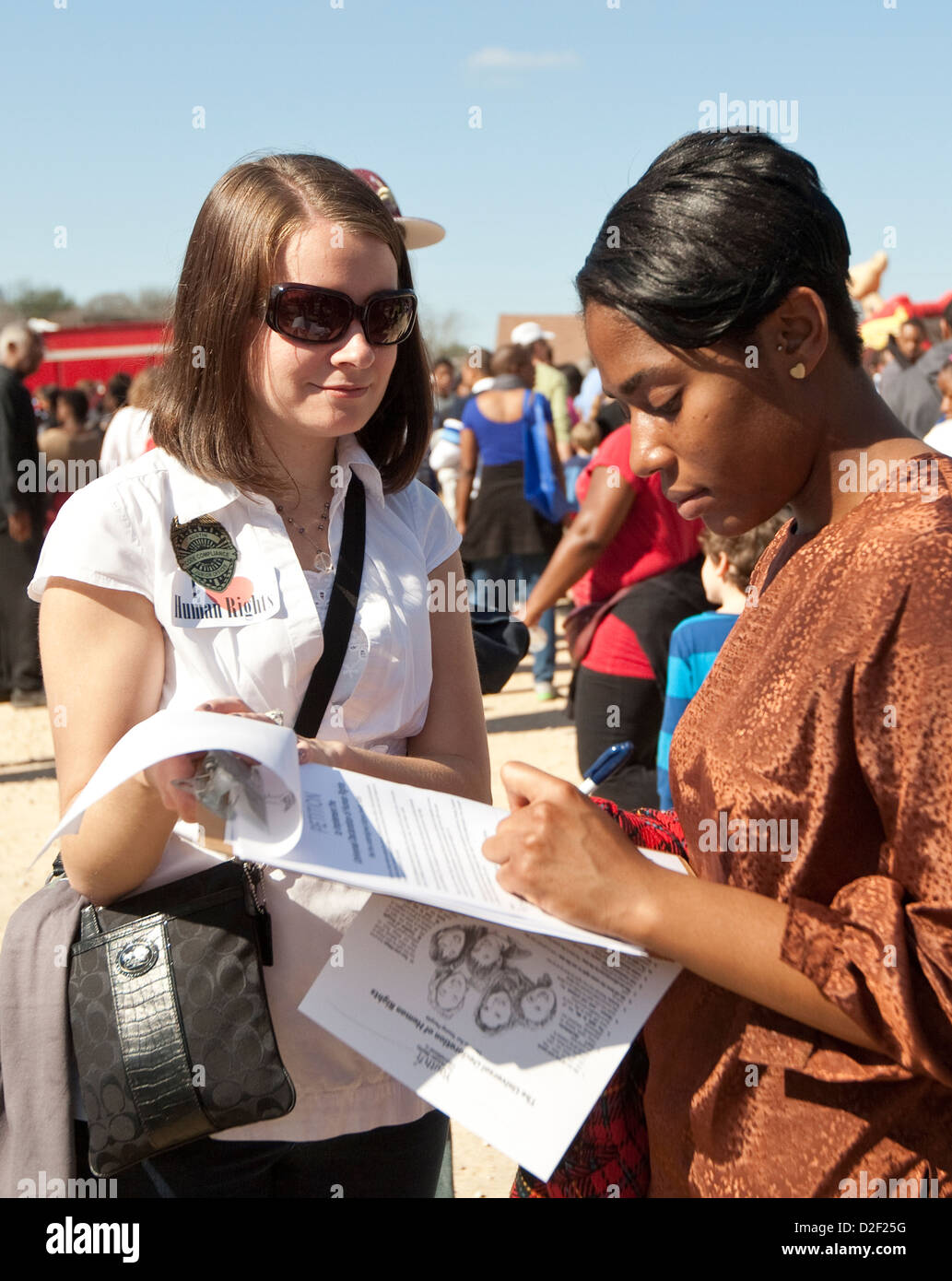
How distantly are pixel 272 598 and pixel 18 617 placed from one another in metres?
7.23

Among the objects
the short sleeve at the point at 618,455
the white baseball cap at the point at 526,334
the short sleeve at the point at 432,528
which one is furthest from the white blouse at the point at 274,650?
the white baseball cap at the point at 526,334

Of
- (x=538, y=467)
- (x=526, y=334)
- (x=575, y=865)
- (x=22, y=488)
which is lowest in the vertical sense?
(x=538, y=467)

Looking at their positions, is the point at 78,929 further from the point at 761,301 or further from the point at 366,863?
the point at 761,301

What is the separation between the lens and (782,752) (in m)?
1.33

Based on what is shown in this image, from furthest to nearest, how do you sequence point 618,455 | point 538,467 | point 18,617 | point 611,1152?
point 538,467
point 18,617
point 618,455
point 611,1152

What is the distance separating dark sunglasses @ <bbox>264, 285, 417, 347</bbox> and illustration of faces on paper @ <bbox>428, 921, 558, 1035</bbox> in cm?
93

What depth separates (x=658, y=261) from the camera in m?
1.44

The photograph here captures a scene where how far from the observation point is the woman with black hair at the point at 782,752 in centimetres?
125

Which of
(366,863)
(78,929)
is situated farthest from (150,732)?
(78,929)

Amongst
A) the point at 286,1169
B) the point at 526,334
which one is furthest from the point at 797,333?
the point at 526,334

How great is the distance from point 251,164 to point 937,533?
1.30 m

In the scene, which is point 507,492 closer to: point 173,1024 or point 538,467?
point 538,467

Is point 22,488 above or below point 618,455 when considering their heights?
below

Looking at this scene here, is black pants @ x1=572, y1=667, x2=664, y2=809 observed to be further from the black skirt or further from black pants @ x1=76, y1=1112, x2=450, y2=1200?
the black skirt
